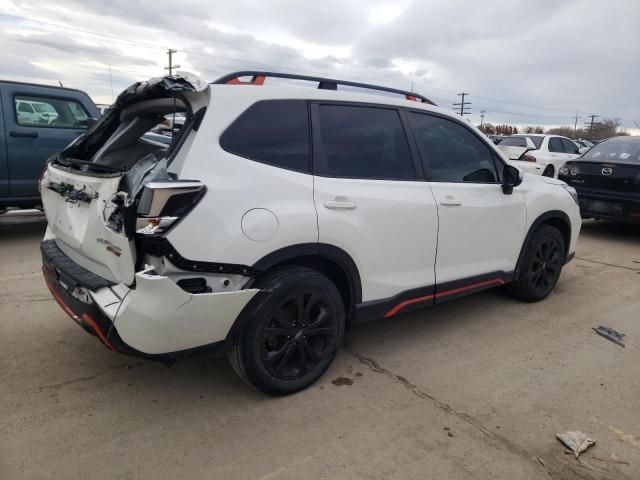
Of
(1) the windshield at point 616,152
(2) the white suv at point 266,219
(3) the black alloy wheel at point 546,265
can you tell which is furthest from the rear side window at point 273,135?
(1) the windshield at point 616,152

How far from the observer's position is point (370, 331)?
395 cm

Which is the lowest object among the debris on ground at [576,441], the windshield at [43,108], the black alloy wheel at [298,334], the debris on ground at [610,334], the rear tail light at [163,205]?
the debris on ground at [576,441]

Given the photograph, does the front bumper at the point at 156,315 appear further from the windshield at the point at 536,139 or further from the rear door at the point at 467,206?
the windshield at the point at 536,139

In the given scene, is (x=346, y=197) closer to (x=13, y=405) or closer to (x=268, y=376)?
(x=268, y=376)

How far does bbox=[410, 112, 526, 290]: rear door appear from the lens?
3521 mm

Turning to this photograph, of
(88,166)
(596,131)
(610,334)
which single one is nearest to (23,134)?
(88,166)

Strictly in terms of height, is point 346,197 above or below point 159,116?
below

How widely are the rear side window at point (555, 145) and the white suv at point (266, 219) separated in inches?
413

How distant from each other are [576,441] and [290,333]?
1631 mm

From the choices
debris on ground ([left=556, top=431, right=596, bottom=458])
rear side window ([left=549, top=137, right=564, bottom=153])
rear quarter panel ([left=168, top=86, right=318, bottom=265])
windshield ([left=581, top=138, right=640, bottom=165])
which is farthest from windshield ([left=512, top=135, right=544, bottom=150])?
rear quarter panel ([left=168, top=86, right=318, bottom=265])

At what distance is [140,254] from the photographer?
2383 mm

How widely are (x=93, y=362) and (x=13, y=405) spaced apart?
22.1 inches

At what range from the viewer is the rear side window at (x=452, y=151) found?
3527 mm

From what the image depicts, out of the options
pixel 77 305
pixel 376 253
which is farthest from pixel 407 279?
pixel 77 305
